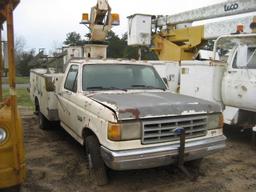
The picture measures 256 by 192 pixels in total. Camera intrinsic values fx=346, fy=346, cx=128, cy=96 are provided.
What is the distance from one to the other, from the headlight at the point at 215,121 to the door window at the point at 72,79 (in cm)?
242

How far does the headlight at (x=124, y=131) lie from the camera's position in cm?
449

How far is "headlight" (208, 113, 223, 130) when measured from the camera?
206 inches

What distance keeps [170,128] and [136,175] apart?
45.5 inches

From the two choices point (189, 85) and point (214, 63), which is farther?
point (189, 85)

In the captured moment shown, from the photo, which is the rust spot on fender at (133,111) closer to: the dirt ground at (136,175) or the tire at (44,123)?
the dirt ground at (136,175)

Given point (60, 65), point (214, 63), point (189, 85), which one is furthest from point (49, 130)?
point (214, 63)


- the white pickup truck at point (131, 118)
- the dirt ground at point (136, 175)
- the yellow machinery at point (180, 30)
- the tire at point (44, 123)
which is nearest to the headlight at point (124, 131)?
the white pickup truck at point (131, 118)

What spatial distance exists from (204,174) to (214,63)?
122 inches

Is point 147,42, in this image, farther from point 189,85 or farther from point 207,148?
point 207,148

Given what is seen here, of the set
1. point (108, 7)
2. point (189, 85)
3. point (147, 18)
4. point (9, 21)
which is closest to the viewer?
point (9, 21)

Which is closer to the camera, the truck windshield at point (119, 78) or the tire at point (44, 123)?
the truck windshield at point (119, 78)

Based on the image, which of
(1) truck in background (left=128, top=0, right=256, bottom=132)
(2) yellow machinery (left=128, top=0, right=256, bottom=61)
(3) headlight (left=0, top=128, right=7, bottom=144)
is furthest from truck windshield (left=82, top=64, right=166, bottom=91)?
(2) yellow machinery (left=128, top=0, right=256, bottom=61)

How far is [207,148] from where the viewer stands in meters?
5.12

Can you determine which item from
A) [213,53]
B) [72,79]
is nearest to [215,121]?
[72,79]
